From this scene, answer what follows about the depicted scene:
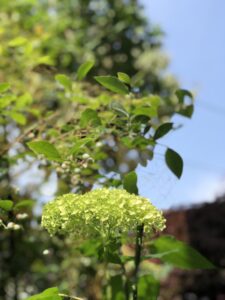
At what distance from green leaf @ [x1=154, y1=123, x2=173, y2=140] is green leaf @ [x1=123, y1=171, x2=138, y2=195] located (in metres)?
0.25

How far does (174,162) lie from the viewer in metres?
1.58

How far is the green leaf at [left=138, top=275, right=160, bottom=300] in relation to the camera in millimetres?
1606

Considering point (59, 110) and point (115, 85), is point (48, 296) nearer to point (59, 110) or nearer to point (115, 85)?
point (115, 85)

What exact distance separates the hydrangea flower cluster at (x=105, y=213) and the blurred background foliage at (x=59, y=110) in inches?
12.1

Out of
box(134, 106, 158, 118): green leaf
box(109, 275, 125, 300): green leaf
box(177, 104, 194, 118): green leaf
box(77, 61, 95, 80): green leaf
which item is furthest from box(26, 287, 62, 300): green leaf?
box(177, 104, 194, 118): green leaf

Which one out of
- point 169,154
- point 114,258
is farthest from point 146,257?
point 169,154

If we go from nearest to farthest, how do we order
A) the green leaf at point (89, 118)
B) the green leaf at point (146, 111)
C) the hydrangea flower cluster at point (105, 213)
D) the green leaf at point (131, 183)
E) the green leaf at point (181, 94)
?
1. the hydrangea flower cluster at point (105, 213)
2. the green leaf at point (131, 183)
3. the green leaf at point (89, 118)
4. the green leaf at point (146, 111)
5. the green leaf at point (181, 94)

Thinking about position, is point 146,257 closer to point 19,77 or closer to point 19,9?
point 19,9

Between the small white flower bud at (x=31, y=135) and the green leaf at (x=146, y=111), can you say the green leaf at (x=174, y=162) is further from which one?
the small white flower bud at (x=31, y=135)

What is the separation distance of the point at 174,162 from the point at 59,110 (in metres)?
1.59

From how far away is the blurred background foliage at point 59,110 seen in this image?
1.88 meters

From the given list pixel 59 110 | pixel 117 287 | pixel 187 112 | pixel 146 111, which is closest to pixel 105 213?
pixel 146 111

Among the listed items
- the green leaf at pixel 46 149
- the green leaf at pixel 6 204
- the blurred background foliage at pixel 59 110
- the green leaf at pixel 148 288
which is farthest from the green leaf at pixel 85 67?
the green leaf at pixel 148 288

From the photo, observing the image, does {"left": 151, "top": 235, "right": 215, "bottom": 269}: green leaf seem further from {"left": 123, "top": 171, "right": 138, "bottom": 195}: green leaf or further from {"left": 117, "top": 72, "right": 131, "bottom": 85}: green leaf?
{"left": 117, "top": 72, "right": 131, "bottom": 85}: green leaf
